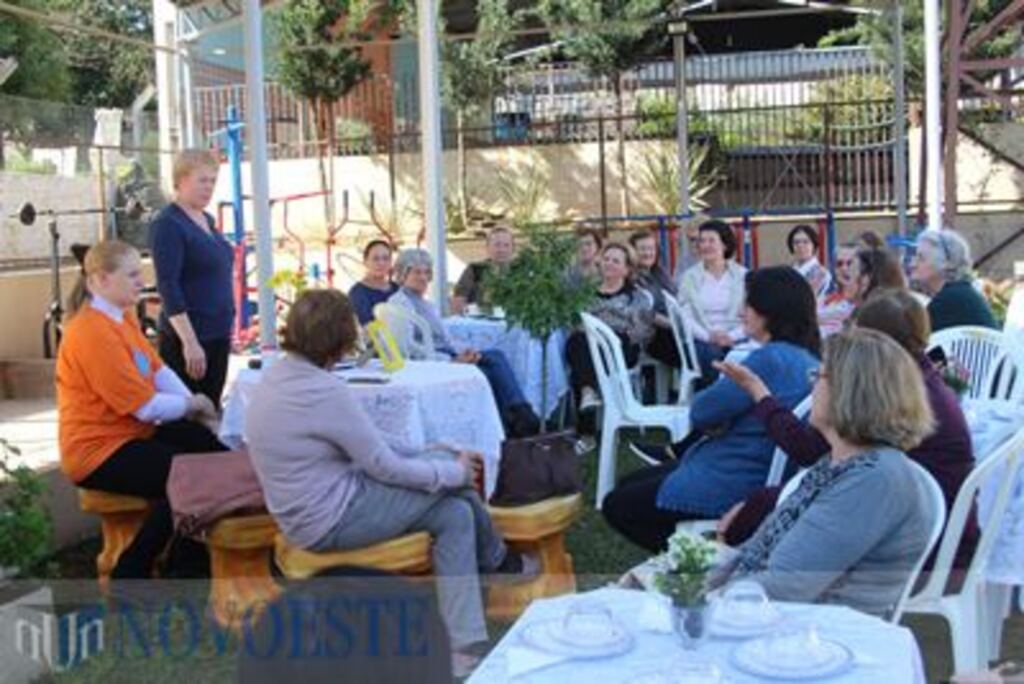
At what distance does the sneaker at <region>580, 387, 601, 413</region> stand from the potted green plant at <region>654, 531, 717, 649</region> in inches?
196

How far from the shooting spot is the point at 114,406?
4188mm

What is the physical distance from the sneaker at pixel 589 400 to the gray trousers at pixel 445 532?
10.6ft

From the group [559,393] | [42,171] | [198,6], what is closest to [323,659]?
[559,393]

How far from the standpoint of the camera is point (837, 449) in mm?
2633

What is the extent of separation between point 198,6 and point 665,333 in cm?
602

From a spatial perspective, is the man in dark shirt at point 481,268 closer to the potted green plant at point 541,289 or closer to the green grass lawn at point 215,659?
the potted green plant at point 541,289

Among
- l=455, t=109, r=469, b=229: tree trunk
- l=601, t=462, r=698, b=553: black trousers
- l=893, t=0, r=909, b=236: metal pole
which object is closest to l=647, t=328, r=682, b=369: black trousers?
l=601, t=462, r=698, b=553: black trousers

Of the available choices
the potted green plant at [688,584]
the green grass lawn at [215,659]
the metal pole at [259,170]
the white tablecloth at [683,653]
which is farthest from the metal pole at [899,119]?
the potted green plant at [688,584]

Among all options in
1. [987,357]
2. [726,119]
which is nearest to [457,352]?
[987,357]

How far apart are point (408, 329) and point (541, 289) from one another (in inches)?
25.6

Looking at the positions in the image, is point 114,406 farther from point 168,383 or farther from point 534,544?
point 534,544

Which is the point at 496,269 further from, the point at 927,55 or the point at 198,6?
the point at 198,6

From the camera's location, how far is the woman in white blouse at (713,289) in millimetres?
7078

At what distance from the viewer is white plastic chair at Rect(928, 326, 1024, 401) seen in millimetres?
4590
